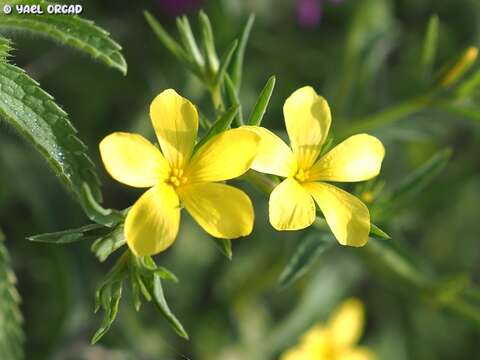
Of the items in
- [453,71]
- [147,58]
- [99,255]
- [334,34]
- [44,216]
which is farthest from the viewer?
[334,34]

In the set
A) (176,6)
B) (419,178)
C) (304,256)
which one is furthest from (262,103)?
(176,6)

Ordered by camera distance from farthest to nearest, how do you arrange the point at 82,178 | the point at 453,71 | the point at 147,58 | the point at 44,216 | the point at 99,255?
the point at 147,58
the point at 44,216
the point at 453,71
the point at 82,178
the point at 99,255

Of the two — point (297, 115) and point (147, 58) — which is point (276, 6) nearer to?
point (147, 58)

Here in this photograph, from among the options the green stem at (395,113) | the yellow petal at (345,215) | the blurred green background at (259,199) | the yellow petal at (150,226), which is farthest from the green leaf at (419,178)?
the yellow petal at (150,226)

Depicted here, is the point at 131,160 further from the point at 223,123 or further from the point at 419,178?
the point at 419,178

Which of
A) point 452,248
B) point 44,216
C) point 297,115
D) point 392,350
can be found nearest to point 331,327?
point 392,350

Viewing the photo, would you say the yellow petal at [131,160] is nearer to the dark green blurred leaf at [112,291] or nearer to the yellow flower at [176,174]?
the yellow flower at [176,174]
